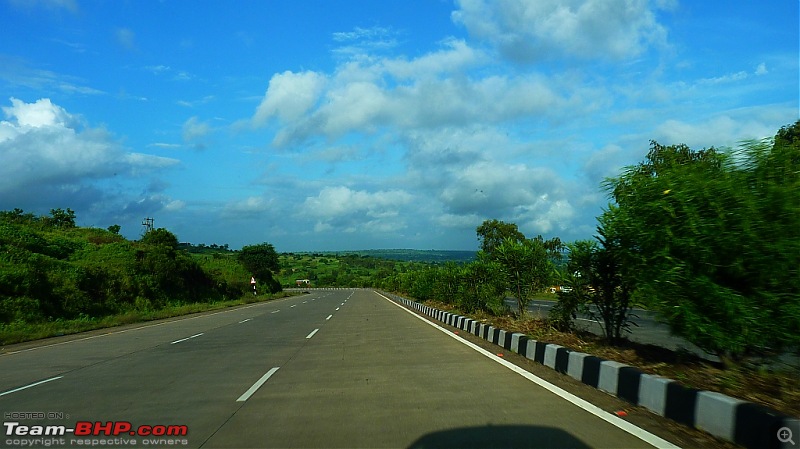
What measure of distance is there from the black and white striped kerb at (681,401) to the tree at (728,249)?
1.00m

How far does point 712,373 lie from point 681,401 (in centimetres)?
144

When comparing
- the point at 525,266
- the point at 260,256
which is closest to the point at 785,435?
the point at 525,266

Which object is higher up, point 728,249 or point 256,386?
point 728,249

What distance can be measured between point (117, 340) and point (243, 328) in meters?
4.65

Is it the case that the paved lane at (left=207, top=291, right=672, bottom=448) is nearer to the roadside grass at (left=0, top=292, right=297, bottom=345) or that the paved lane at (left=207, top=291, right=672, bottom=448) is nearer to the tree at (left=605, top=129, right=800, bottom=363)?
the tree at (left=605, top=129, right=800, bottom=363)

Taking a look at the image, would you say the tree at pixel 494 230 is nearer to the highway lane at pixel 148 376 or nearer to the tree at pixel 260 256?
the highway lane at pixel 148 376

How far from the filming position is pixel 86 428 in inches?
262

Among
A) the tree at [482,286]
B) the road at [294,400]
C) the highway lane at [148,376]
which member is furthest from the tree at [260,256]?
the road at [294,400]

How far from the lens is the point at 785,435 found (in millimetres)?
5121

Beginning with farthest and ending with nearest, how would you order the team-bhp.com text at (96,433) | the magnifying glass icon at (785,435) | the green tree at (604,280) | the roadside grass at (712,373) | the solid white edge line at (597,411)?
the green tree at (604,280)
the roadside grass at (712,373)
the team-bhp.com text at (96,433)
the solid white edge line at (597,411)
the magnifying glass icon at (785,435)

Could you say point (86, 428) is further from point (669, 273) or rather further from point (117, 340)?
point (117, 340)

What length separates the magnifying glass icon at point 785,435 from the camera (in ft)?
16.8

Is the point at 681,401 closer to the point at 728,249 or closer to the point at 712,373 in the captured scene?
the point at 712,373

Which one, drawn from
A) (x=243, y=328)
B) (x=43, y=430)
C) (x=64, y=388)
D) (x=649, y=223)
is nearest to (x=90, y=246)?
(x=243, y=328)
